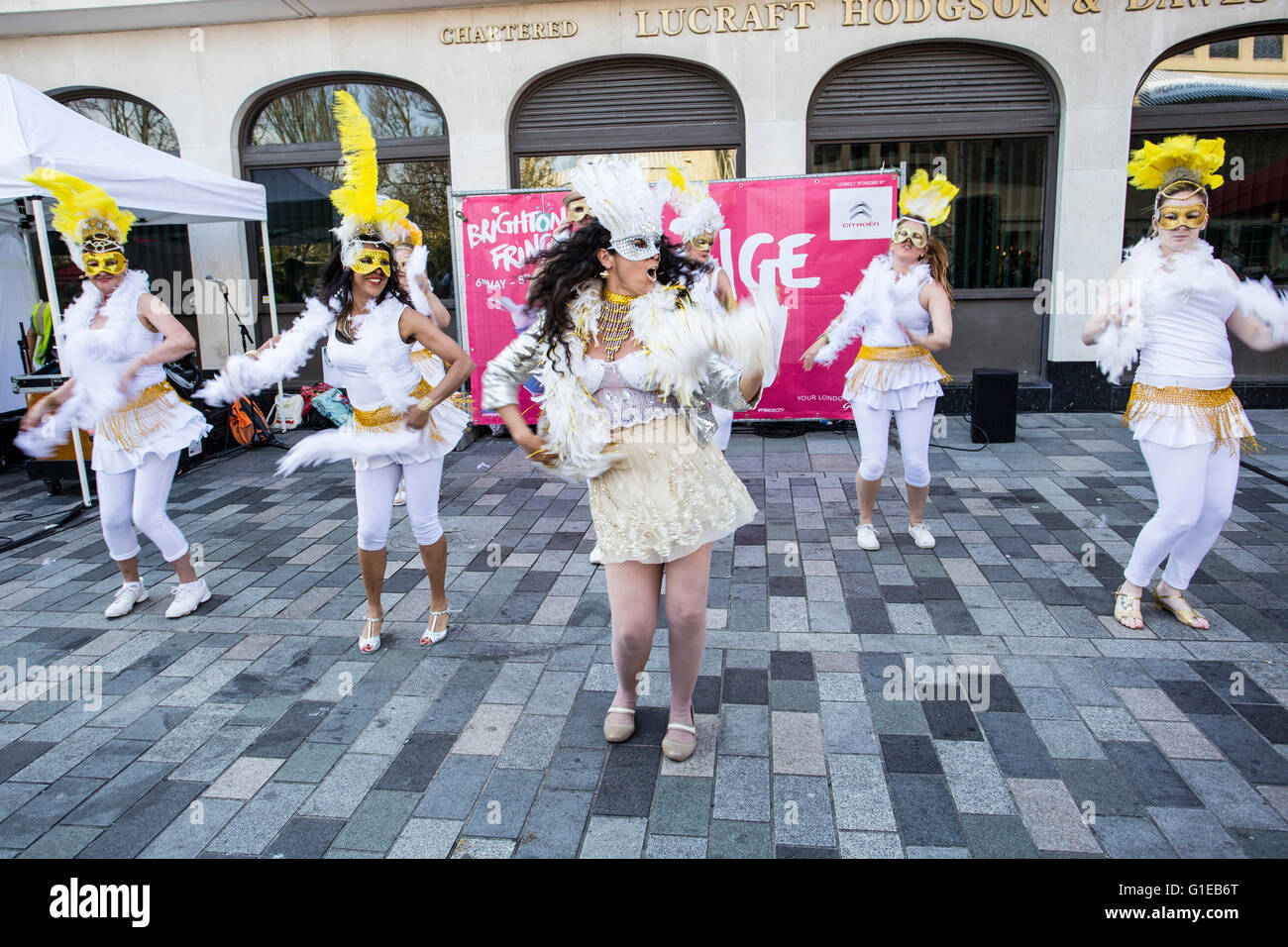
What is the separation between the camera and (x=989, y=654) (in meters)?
3.80

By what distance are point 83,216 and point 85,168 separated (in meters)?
2.71

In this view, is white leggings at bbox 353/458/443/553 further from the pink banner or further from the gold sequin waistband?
the pink banner

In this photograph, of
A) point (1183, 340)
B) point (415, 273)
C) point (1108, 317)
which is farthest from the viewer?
point (415, 273)

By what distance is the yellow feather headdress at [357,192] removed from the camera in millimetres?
3652

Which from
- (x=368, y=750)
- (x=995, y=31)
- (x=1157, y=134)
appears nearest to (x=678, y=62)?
(x=995, y=31)

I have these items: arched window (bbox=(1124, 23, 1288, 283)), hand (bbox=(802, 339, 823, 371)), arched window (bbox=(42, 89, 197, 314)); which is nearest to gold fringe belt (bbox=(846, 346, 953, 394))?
hand (bbox=(802, 339, 823, 371))

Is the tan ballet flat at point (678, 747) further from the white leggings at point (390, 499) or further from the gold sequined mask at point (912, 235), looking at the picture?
the gold sequined mask at point (912, 235)

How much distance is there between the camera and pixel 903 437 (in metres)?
5.16

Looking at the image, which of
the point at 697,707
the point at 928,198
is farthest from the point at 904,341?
the point at 697,707

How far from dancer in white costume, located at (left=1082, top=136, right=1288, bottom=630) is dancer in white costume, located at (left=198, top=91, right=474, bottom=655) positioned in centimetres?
298

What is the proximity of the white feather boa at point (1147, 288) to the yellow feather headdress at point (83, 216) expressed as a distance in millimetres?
4839

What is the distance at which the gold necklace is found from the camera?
111 inches

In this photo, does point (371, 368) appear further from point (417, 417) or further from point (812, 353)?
point (812, 353)

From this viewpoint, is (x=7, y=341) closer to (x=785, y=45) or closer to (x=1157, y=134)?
(x=785, y=45)
